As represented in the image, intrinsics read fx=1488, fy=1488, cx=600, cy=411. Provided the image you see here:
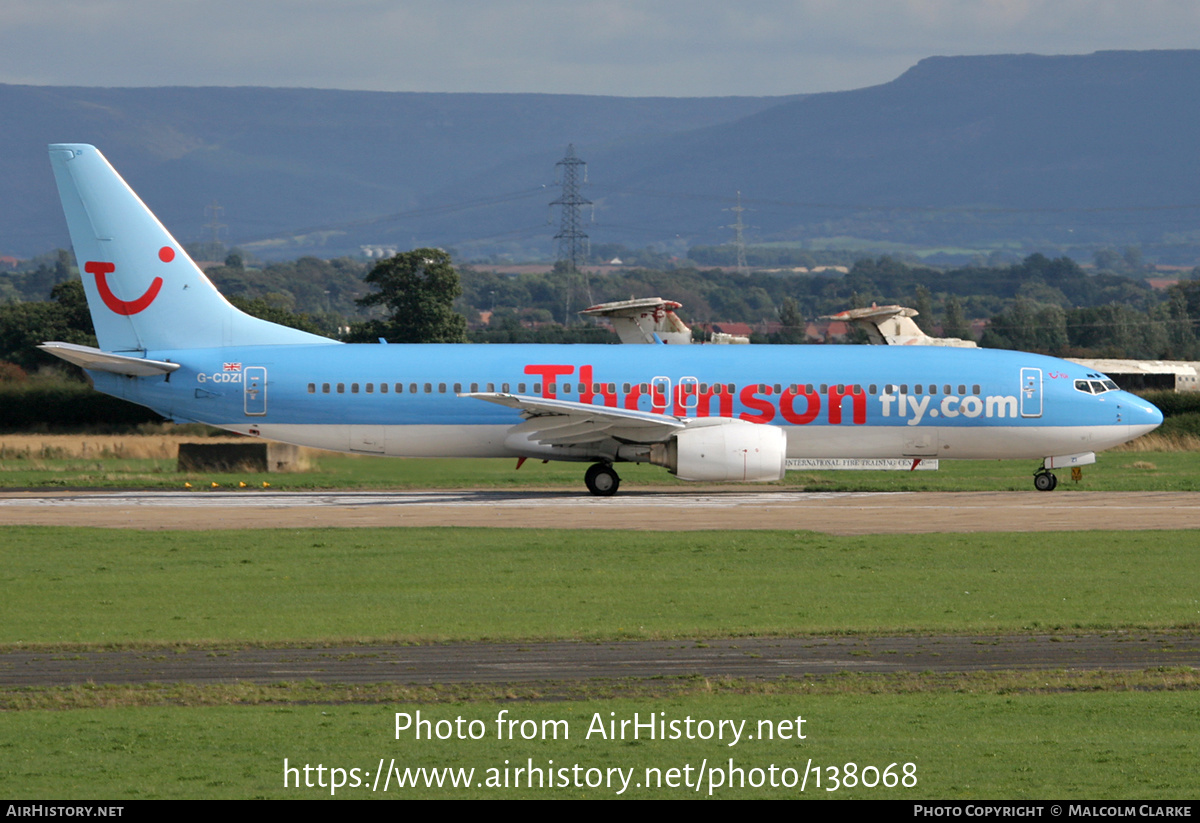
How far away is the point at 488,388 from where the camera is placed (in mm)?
41719

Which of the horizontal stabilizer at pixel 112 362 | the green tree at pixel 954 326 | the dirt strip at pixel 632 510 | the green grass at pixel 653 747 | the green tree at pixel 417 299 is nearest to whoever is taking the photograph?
the green grass at pixel 653 747

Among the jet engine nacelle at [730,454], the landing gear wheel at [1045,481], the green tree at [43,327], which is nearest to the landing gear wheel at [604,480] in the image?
the jet engine nacelle at [730,454]

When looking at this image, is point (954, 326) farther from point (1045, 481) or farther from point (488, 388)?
point (488, 388)

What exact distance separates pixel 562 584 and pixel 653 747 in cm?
1110

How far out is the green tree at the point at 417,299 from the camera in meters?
87.9

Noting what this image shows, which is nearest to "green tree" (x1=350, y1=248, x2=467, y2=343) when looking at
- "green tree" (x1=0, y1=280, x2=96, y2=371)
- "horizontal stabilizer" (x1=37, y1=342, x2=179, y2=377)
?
"green tree" (x1=0, y1=280, x2=96, y2=371)

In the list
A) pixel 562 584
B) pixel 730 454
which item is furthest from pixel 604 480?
pixel 562 584

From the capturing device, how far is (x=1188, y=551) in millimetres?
28672

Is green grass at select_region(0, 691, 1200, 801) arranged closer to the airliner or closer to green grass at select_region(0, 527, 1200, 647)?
green grass at select_region(0, 527, 1200, 647)

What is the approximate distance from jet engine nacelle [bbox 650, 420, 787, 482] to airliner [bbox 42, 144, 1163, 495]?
1.77m

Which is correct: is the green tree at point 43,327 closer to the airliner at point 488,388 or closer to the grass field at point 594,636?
the airliner at point 488,388

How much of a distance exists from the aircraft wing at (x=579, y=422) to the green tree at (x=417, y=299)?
4639 cm

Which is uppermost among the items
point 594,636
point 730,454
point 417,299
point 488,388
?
point 417,299

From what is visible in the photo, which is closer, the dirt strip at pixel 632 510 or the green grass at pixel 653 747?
the green grass at pixel 653 747
